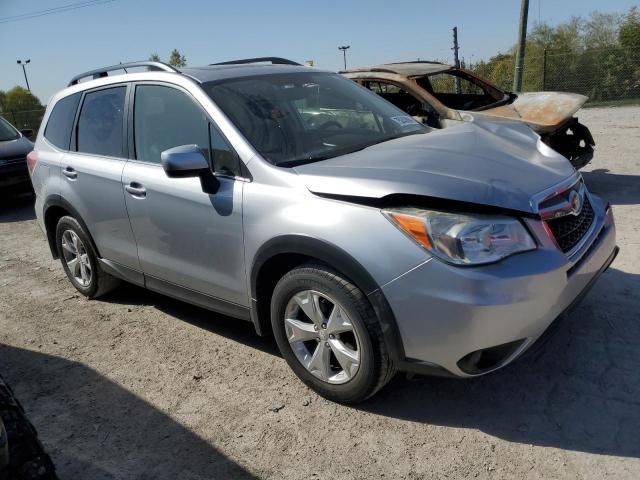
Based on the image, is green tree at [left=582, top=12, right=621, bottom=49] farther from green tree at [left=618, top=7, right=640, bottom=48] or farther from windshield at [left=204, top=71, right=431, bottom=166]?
windshield at [left=204, top=71, right=431, bottom=166]

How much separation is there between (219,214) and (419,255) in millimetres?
1290

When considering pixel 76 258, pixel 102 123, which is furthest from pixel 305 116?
pixel 76 258

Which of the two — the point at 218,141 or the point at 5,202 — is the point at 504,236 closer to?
the point at 218,141

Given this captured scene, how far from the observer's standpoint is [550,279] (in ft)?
8.46

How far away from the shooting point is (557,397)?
2.96m

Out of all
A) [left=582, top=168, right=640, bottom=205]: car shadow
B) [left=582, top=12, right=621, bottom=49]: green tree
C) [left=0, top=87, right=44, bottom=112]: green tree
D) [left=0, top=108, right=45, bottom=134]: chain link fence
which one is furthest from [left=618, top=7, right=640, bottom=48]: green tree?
[left=0, top=87, right=44, bottom=112]: green tree

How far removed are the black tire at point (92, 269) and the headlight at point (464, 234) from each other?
2967mm

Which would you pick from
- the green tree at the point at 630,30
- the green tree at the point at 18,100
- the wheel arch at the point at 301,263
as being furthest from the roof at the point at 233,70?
the green tree at the point at 18,100

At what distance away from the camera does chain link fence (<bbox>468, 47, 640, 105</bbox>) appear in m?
19.4

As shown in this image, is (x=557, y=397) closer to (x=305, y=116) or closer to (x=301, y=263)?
(x=301, y=263)

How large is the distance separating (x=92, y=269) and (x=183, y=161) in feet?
6.78

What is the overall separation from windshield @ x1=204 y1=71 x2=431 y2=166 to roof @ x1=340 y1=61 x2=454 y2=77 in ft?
10.8

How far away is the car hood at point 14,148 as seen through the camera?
9.60 m

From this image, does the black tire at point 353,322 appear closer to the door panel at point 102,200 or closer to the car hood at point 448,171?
the car hood at point 448,171
